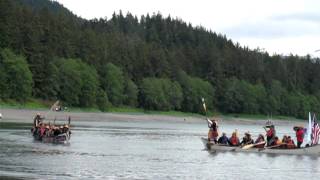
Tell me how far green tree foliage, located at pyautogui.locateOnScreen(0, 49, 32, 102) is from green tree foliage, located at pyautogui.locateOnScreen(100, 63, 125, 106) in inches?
1010

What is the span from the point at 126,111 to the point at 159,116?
24.8 ft

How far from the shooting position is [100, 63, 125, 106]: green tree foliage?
151913 mm

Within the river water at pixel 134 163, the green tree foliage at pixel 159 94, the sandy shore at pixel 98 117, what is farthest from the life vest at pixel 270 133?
the green tree foliage at pixel 159 94

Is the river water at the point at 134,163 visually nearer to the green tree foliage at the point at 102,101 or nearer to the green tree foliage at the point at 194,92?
the green tree foliage at the point at 102,101

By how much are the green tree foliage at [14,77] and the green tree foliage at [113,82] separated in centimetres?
2566

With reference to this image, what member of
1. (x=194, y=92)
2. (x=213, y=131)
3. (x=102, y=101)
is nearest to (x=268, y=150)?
(x=213, y=131)

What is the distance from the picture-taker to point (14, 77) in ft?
415

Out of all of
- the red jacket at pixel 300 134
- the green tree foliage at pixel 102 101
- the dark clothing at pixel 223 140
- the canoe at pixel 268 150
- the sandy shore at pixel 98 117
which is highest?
the green tree foliage at pixel 102 101

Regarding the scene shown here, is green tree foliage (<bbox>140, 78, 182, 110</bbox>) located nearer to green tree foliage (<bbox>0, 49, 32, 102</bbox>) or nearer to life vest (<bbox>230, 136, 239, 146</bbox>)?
green tree foliage (<bbox>0, 49, 32, 102</bbox>)

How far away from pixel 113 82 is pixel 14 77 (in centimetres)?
3186

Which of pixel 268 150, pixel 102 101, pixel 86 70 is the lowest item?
pixel 268 150

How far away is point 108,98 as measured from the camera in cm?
15138

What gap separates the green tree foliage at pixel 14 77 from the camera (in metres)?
124

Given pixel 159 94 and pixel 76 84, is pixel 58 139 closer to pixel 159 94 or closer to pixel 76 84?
pixel 76 84
